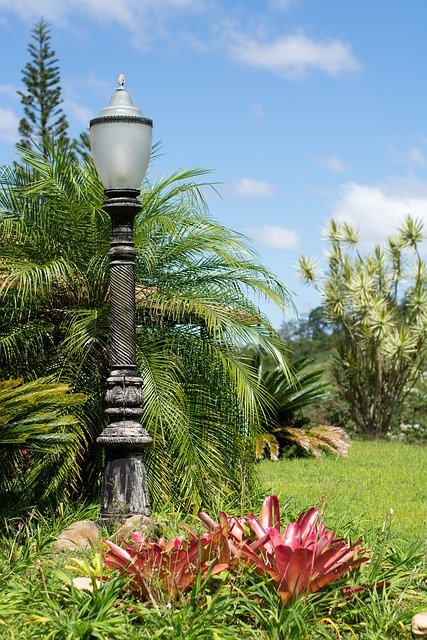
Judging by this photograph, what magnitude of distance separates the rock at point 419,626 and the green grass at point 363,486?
1398 mm

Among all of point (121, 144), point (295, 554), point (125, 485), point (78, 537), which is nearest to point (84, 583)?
point (295, 554)

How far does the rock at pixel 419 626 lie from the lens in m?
3.74

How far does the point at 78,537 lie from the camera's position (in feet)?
16.7

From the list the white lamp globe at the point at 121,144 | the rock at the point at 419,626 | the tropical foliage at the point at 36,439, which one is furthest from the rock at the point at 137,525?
the white lamp globe at the point at 121,144

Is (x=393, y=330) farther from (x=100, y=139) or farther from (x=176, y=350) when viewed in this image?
(x=100, y=139)

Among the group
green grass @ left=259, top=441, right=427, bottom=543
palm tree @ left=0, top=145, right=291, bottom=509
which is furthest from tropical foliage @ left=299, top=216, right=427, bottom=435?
palm tree @ left=0, top=145, right=291, bottom=509

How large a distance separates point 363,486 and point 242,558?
3950 mm

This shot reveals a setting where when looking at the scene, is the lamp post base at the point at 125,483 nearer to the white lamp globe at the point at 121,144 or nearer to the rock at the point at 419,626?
the white lamp globe at the point at 121,144

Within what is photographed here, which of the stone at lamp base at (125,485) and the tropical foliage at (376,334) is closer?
the stone at lamp base at (125,485)

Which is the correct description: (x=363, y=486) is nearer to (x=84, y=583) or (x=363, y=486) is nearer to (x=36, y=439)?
(x=36, y=439)

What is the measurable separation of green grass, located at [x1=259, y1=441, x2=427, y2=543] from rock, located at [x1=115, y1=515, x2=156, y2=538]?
1.06 meters

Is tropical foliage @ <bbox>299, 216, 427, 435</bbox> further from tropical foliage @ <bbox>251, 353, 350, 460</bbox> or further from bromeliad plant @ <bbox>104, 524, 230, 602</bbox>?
bromeliad plant @ <bbox>104, 524, 230, 602</bbox>

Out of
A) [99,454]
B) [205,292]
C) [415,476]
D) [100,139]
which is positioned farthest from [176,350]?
[415,476]

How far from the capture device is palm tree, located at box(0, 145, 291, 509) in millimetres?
6504
